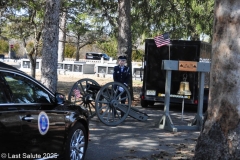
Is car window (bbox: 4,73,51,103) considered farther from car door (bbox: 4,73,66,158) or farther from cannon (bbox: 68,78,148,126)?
cannon (bbox: 68,78,148,126)

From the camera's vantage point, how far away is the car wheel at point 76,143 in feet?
21.5

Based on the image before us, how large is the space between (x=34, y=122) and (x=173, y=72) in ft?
32.6

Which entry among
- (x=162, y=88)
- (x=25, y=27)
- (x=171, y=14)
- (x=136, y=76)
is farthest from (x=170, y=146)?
(x=136, y=76)

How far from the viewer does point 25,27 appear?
2219cm

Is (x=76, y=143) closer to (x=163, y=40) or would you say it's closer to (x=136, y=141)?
(x=136, y=141)

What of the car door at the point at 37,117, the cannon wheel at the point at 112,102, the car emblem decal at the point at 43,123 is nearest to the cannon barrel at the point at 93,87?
the cannon wheel at the point at 112,102

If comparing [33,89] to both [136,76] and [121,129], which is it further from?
[136,76]

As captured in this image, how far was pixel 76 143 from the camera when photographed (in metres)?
6.81

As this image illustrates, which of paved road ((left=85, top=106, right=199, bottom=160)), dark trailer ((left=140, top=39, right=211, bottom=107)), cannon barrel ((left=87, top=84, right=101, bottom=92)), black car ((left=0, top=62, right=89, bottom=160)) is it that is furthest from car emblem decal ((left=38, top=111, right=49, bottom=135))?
dark trailer ((left=140, top=39, right=211, bottom=107))

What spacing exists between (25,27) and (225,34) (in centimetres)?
1698

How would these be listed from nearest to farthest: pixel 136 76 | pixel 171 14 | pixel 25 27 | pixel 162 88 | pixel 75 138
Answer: pixel 75 138
pixel 162 88
pixel 171 14
pixel 25 27
pixel 136 76

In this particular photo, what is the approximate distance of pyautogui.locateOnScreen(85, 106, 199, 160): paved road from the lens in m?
8.16

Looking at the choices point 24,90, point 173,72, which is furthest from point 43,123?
point 173,72

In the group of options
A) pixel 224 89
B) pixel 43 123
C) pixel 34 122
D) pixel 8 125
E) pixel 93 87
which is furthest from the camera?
pixel 93 87
